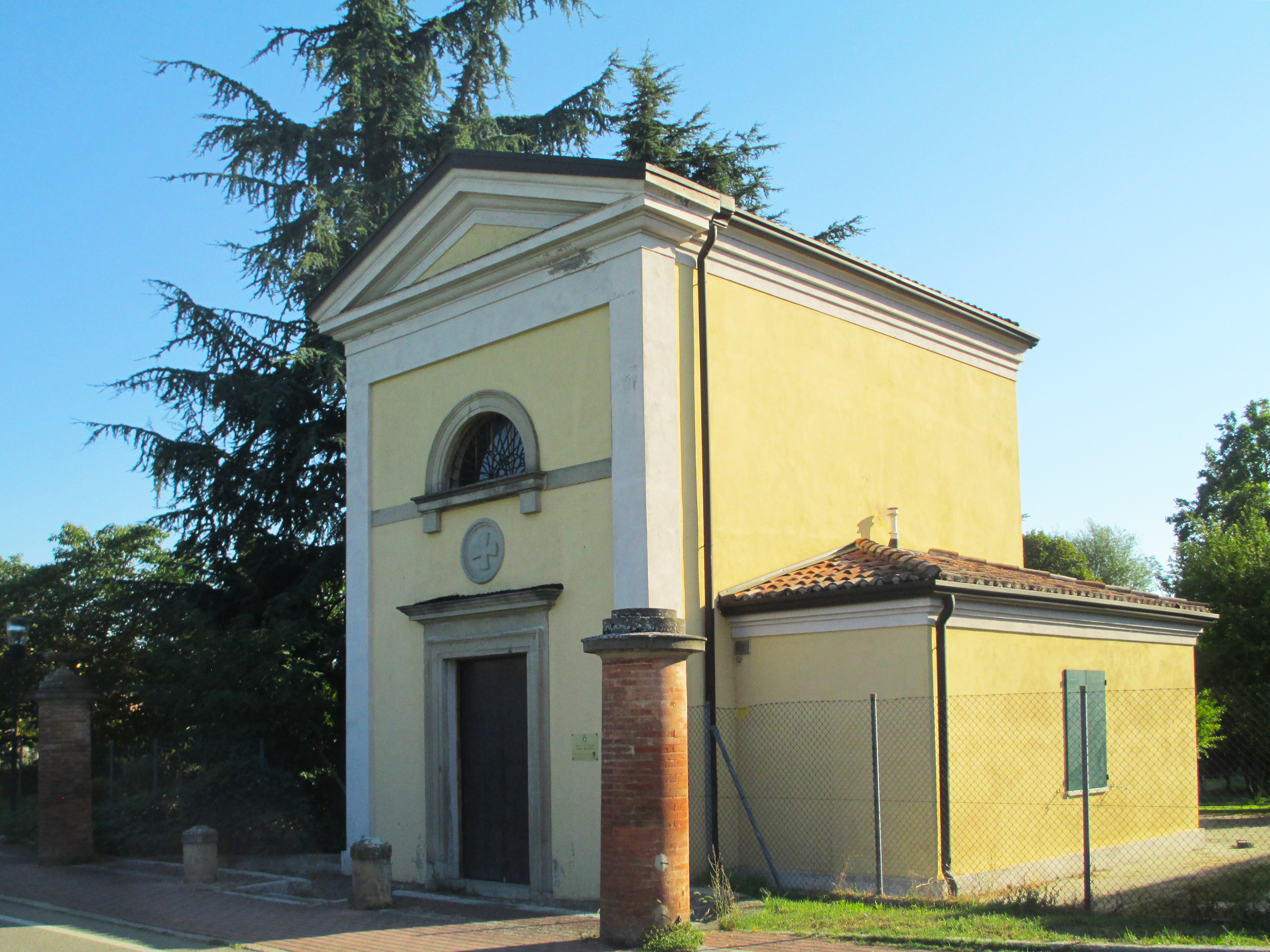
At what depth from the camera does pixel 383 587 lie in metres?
13.1

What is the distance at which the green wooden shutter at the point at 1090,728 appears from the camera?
1104cm

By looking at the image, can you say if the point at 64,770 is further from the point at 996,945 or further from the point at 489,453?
the point at 996,945

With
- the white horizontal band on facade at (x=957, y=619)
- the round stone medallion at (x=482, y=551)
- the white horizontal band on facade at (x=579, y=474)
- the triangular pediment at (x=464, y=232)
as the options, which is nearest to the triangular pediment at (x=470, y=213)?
the triangular pediment at (x=464, y=232)

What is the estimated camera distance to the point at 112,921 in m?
10.4

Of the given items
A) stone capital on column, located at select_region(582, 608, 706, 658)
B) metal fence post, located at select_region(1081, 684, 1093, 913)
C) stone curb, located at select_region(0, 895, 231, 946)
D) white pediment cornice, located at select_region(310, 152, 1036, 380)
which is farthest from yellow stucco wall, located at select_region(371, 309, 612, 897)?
metal fence post, located at select_region(1081, 684, 1093, 913)

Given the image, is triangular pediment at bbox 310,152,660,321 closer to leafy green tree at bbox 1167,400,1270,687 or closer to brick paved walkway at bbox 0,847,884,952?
brick paved walkway at bbox 0,847,884,952

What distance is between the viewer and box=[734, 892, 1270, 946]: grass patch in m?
7.16

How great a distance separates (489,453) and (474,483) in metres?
0.37

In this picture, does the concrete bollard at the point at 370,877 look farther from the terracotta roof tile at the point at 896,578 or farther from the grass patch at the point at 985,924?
the terracotta roof tile at the point at 896,578

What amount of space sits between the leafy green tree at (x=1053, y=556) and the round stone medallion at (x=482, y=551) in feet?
84.8

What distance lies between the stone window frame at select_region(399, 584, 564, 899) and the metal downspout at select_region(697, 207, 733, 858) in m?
1.51

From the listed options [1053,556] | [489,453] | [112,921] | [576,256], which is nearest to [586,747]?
[489,453]

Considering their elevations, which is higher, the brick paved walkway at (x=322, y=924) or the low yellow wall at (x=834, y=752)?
the low yellow wall at (x=834, y=752)

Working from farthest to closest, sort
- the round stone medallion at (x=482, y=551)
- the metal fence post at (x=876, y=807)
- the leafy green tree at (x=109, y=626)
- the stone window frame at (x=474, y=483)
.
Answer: the leafy green tree at (x=109, y=626) < the round stone medallion at (x=482, y=551) < the stone window frame at (x=474, y=483) < the metal fence post at (x=876, y=807)
